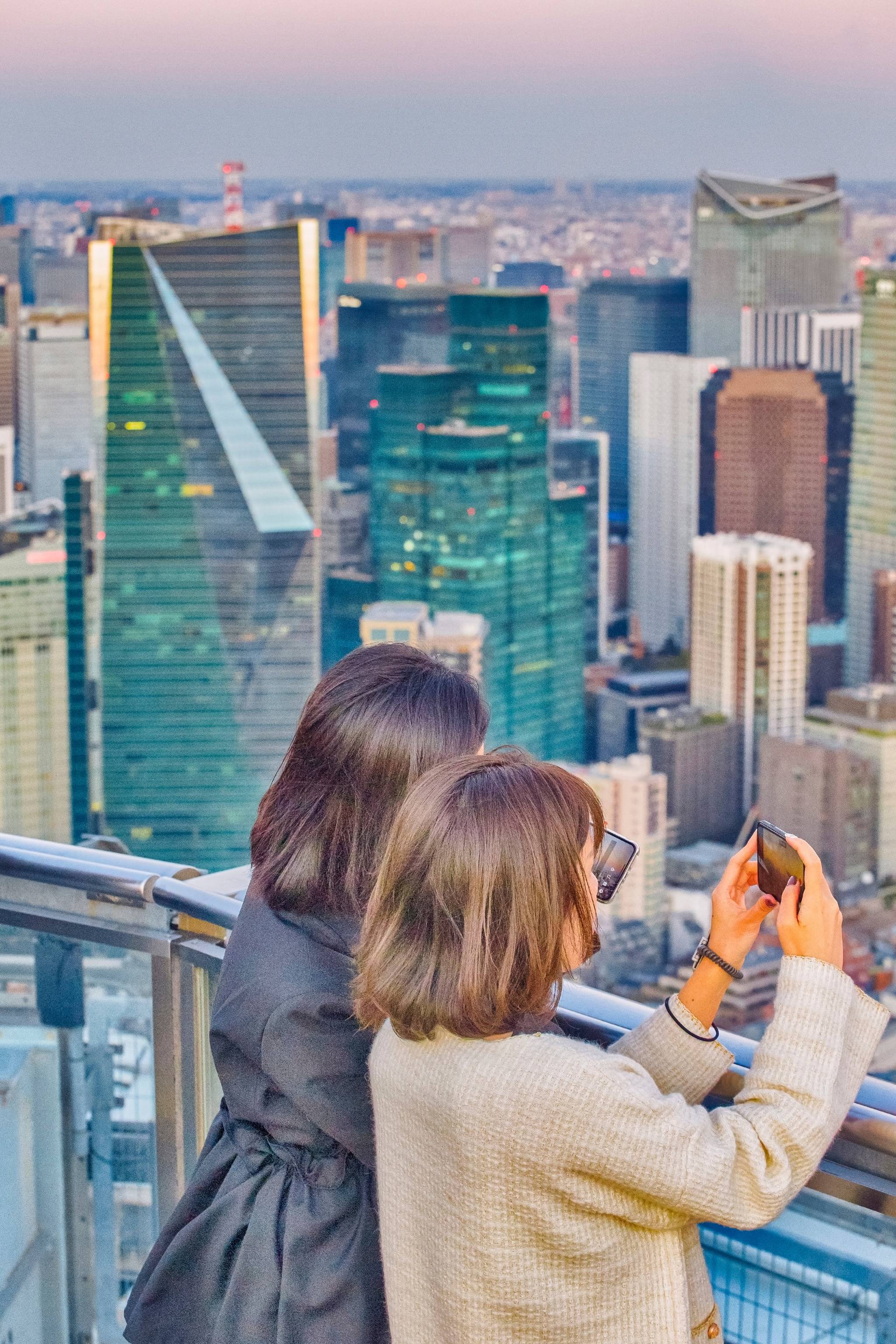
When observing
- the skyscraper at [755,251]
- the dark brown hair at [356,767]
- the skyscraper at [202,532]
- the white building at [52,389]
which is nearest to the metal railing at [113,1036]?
the dark brown hair at [356,767]

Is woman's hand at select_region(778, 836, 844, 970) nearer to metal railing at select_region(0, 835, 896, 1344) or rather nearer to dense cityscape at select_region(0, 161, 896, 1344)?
metal railing at select_region(0, 835, 896, 1344)

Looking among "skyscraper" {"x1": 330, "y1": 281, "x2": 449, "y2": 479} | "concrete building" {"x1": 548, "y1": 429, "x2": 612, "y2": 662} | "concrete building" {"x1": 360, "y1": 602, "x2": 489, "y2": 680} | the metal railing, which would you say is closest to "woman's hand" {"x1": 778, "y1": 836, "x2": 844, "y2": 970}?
the metal railing

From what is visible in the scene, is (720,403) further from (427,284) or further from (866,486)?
(427,284)

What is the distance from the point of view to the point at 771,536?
27.4 m

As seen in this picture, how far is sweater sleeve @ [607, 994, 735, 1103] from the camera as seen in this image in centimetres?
79

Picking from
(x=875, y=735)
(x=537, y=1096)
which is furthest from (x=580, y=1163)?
(x=875, y=735)

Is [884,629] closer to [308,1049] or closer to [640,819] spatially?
[640,819]

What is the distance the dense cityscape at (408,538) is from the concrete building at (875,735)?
0.05 m

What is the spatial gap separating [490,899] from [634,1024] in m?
0.19

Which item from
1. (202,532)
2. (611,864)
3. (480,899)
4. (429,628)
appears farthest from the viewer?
(429,628)

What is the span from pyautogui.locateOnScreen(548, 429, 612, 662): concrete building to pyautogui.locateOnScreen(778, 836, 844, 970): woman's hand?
27708 mm

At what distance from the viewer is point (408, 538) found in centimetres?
2623

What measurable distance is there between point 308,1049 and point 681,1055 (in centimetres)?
17

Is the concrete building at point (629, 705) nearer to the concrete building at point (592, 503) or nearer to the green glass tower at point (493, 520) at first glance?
the green glass tower at point (493, 520)
